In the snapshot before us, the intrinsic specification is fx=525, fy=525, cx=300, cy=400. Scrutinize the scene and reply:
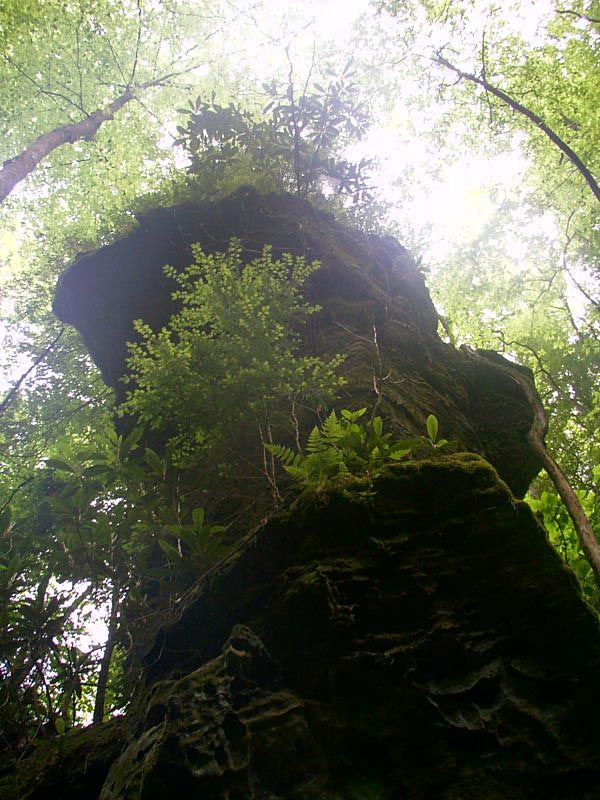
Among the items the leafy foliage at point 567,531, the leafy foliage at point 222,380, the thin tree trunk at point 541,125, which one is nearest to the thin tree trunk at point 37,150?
the leafy foliage at point 222,380

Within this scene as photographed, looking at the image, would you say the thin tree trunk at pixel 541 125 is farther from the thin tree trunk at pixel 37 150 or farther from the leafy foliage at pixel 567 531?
the thin tree trunk at pixel 37 150

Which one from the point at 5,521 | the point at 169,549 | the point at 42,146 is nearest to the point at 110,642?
the point at 169,549

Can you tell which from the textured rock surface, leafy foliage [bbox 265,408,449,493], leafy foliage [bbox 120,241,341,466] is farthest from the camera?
leafy foliage [bbox 120,241,341,466]

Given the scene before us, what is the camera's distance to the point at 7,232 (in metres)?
14.1

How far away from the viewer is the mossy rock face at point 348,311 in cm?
548

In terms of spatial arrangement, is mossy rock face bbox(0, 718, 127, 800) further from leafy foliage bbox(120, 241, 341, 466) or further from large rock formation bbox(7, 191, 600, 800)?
leafy foliage bbox(120, 241, 341, 466)

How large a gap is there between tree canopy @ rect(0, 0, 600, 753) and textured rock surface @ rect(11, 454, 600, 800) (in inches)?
43.1

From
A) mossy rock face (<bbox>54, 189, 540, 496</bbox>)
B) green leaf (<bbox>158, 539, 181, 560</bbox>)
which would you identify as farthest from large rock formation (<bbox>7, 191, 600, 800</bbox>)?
mossy rock face (<bbox>54, 189, 540, 496</bbox>)

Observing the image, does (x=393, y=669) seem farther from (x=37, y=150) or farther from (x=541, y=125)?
(x=37, y=150)

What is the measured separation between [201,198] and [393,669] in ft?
21.3

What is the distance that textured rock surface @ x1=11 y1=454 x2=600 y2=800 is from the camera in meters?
2.31

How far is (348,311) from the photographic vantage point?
20.4 feet

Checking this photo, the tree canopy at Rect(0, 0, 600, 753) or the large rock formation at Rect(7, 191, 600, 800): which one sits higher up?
the tree canopy at Rect(0, 0, 600, 753)

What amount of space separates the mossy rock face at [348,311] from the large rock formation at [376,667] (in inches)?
73.0
